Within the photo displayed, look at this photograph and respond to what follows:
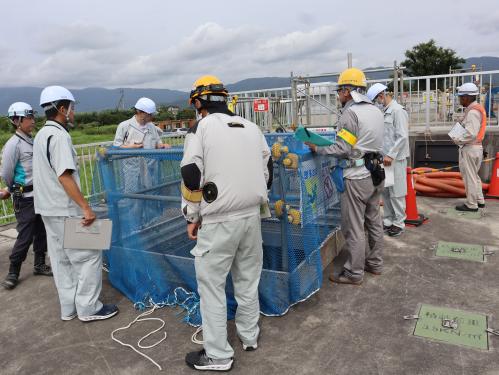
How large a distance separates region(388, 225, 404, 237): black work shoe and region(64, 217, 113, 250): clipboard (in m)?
3.76

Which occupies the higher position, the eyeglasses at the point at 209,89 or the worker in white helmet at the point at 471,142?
the eyeglasses at the point at 209,89

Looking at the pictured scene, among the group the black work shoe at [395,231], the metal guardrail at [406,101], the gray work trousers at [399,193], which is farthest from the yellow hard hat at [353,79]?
the metal guardrail at [406,101]

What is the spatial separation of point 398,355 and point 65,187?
2932mm

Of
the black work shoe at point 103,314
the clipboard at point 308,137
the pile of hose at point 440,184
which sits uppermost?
the clipboard at point 308,137

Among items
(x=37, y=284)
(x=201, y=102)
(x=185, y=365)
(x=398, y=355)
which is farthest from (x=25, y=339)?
(x=398, y=355)

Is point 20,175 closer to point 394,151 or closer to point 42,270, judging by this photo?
point 42,270

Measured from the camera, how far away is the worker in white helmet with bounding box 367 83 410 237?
5.34 metres

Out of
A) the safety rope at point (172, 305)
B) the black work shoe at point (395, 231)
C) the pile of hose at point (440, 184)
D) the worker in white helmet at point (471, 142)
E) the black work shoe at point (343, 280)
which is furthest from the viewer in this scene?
the pile of hose at point (440, 184)

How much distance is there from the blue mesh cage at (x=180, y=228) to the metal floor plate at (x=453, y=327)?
0.96m

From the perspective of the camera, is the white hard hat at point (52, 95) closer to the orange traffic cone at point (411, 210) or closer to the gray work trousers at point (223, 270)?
the gray work trousers at point (223, 270)

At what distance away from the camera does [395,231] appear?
18.1 ft

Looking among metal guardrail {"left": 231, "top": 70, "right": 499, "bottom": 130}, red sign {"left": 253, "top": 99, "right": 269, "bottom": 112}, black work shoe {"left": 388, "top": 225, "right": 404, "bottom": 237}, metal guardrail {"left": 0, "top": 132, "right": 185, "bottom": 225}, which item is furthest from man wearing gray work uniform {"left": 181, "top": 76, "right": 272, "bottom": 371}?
red sign {"left": 253, "top": 99, "right": 269, "bottom": 112}

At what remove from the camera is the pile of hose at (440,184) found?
23.8ft

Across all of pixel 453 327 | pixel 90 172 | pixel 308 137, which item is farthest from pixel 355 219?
pixel 90 172
